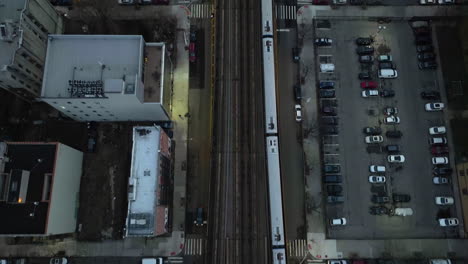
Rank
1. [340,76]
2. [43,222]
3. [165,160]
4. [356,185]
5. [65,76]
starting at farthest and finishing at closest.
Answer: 1. [340,76]
2. [356,185]
3. [165,160]
4. [65,76]
5. [43,222]

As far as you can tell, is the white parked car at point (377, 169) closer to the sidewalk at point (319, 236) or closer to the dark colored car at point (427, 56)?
the sidewalk at point (319, 236)

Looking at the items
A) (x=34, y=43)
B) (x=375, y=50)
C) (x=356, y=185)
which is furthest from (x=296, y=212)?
(x=34, y=43)

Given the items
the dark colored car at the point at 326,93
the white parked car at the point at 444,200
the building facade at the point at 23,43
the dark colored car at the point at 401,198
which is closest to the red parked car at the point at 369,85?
the dark colored car at the point at 326,93

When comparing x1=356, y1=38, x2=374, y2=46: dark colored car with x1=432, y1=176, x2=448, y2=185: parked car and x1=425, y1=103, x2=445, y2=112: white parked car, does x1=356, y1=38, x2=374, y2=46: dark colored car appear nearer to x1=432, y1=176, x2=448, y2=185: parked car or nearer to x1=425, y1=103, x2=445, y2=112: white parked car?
x1=425, y1=103, x2=445, y2=112: white parked car

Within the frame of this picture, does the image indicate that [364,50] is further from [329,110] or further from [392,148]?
[392,148]

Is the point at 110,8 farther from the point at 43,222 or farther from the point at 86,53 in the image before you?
the point at 43,222

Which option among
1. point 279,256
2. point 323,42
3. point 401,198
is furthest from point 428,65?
point 279,256
